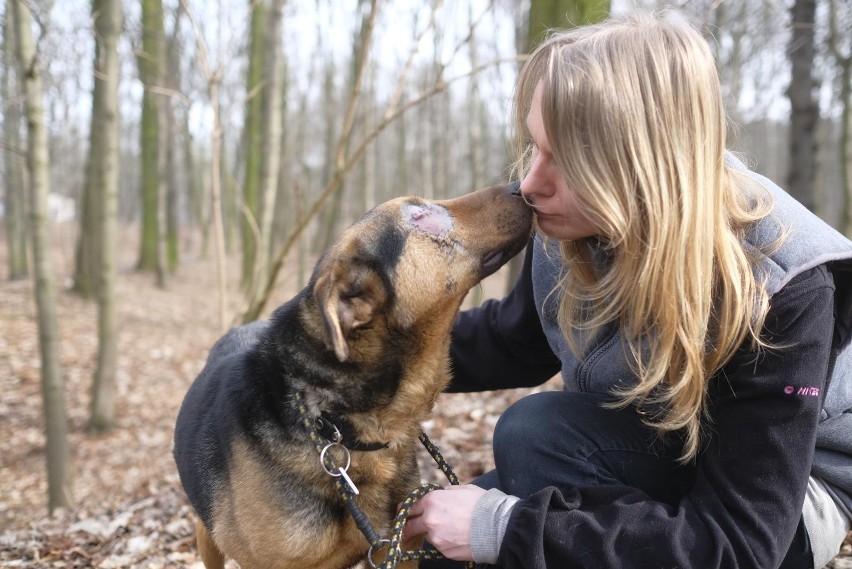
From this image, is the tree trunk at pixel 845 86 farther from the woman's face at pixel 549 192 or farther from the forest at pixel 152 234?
the woman's face at pixel 549 192

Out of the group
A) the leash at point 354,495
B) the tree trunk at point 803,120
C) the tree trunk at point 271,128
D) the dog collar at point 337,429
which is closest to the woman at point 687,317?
the leash at point 354,495

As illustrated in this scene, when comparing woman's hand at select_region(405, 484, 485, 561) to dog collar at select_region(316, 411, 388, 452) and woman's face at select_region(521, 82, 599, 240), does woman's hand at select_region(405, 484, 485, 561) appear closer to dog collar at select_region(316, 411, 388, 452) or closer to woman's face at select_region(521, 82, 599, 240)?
dog collar at select_region(316, 411, 388, 452)

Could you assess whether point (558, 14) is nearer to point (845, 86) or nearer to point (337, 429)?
point (337, 429)

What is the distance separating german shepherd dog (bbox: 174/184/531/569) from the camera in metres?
2.66

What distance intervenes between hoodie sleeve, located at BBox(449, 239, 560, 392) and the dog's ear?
0.93 metres

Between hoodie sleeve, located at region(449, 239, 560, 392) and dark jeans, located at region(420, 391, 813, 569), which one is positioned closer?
dark jeans, located at region(420, 391, 813, 569)

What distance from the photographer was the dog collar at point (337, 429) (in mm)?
2652

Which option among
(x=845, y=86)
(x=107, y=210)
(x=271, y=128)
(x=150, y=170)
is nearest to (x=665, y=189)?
(x=107, y=210)

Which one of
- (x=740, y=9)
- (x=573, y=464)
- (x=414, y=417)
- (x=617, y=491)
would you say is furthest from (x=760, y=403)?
(x=740, y=9)

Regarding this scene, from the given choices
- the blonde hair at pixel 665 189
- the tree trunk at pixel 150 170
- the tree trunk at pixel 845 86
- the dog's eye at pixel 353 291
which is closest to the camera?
the blonde hair at pixel 665 189

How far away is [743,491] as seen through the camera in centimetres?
220

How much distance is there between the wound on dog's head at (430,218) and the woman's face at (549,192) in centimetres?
41

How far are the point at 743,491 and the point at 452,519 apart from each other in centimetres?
103

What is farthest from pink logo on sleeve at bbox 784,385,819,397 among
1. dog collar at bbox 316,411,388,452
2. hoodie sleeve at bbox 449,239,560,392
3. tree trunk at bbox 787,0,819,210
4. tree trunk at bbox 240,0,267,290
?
tree trunk at bbox 240,0,267,290
